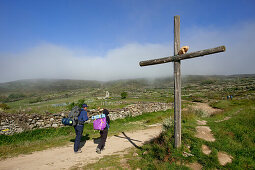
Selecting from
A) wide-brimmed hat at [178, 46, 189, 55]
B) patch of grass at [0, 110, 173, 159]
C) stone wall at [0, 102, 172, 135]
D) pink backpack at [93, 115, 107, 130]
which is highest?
wide-brimmed hat at [178, 46, 189, 55]

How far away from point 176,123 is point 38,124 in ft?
35.0

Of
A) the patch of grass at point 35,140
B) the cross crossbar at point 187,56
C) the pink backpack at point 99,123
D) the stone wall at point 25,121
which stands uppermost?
the cross crossbar at point 187,56

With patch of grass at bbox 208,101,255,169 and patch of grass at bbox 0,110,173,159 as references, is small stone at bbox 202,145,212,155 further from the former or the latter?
patch of grass at bbox 0,110,173,159

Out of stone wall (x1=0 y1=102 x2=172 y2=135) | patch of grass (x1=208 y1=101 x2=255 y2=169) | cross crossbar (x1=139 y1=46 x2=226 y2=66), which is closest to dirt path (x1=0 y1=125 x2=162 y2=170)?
patch of grass (x1=208 y1=101 x2=255 y2=169)

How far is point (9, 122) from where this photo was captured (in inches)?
386

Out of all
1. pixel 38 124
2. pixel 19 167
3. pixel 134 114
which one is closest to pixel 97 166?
pixel 19 167

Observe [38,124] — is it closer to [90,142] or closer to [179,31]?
[90,142]

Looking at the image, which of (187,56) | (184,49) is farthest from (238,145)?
(184,49)

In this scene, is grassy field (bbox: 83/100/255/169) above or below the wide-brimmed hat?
below

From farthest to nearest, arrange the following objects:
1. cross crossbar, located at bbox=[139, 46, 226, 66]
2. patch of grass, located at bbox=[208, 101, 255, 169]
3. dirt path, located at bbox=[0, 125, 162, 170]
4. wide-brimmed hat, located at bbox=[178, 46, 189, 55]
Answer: dirt path, located at bbox=[0, 125, 162, 170], wide-brimmed hat, located at bbox=[178, 46, 189, 55], patch of grass, located at bbox=[208, 101, 255, 169], cross crossbar, located at bbox=[139, 46, 226, 66]

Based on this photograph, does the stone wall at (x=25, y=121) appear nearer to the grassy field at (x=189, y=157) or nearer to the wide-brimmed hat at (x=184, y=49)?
the grassy field at (x=189, y=157)

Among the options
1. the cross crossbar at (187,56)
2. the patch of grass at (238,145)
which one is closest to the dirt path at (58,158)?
the patch of grass at (238,145)

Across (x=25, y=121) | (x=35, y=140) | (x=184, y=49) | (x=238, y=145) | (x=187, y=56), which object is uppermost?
(x=184, y=49)

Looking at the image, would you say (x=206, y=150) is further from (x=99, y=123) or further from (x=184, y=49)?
(x=99, y=123)
